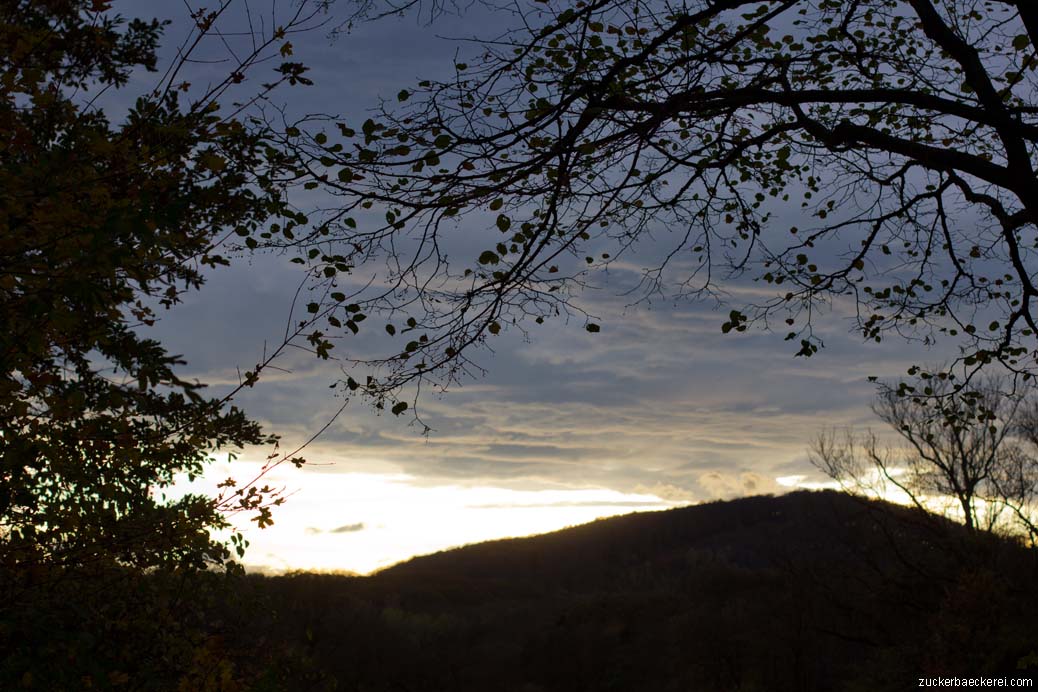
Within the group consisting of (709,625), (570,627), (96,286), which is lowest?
(570,627)

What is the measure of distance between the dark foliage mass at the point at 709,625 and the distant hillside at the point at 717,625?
0.06 m

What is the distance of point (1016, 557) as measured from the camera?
75.6ft

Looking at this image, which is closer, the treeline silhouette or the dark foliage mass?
the treeline silhouette

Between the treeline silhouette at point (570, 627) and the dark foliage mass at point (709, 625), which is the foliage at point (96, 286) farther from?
the dark foliage mass at point (709, 625)

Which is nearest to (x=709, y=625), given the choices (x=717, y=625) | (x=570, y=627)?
(x=717, y=625)

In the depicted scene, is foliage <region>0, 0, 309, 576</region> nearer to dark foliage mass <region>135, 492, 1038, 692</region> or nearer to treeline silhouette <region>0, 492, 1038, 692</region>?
treeline silhouette <region>0, 492, 1038, 692</region>

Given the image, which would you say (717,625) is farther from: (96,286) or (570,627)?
(96,286)

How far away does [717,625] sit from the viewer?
29.0 metres

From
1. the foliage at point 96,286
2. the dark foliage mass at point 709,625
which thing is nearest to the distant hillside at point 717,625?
the dark foliage mass at point 709,625

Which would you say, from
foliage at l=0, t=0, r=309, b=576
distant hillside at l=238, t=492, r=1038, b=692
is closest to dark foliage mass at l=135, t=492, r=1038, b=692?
distant hillside at l=238, t=492, r=1038, b=692

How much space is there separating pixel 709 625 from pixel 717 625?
41 cm

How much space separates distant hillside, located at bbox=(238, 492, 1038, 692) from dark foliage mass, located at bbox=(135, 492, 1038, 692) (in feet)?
0.21

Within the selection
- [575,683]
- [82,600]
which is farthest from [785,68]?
[575,683]

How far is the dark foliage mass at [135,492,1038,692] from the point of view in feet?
56.9
